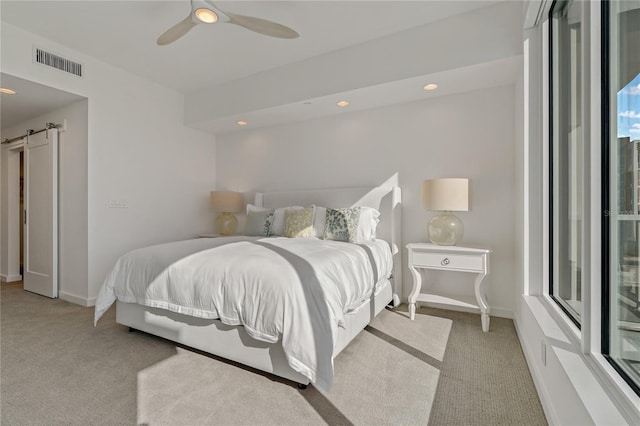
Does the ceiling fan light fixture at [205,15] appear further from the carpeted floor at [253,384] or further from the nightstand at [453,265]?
the nightstand at [453,265]

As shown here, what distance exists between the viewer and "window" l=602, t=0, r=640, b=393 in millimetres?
1038

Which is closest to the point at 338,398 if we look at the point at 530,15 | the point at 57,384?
the point at 57,384

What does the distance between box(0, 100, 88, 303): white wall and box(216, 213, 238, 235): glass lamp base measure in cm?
171

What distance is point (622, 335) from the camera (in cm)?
114

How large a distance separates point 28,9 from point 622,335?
4.64 metres

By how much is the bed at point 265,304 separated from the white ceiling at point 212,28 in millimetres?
2105

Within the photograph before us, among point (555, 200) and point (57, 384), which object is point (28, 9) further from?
point (555, 200)

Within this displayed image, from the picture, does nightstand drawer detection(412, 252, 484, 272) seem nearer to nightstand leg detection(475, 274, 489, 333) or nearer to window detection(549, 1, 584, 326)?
nightstand leg detection(475, 274, 489, 333)

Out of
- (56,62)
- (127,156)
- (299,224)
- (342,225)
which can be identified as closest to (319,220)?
(299,224)

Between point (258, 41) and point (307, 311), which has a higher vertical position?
point (258, 41)

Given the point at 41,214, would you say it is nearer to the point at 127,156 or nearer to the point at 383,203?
the point at 127,156

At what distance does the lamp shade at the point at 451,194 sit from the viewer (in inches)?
114

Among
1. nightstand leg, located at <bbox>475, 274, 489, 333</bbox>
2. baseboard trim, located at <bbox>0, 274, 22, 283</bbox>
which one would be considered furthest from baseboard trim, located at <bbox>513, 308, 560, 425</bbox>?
baseboard trim, located at <bbox>0, 274, 22, 283</bbox>

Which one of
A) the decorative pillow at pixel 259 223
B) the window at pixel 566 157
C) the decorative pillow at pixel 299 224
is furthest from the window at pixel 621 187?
the decorative pillow at pixel 259 223
